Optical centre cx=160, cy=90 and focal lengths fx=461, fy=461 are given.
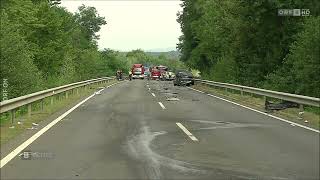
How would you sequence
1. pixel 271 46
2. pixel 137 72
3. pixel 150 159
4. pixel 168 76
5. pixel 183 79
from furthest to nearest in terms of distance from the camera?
pixel 137 72 → pixel 168 76 → pixel 183 79 → pixel 271 46 → pixel 150 159

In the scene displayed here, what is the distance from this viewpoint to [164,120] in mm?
14406

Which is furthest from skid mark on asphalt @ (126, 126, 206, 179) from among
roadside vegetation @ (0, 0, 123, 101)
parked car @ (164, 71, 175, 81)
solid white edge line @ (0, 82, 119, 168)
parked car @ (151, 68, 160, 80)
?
parked car @ (151, 68, 160, 80)

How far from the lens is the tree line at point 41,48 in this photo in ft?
71.4

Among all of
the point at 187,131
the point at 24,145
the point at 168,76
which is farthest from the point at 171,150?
the point at 168,76

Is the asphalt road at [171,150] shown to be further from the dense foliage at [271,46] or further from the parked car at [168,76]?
the parked car at [168,76]

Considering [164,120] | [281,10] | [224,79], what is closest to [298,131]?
[164,120]

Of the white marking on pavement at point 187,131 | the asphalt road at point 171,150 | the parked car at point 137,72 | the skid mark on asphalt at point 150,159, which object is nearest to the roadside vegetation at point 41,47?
the parked car at point 137,72

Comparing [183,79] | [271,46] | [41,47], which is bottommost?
[183,79]

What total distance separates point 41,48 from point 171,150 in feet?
129

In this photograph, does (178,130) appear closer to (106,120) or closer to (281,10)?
(106,120)

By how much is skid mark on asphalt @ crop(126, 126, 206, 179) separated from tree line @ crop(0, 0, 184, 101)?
895cm

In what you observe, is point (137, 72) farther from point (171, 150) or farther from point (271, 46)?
point (171, 150)

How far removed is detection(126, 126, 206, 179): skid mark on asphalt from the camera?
7.36 metres

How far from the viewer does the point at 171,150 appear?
30.1 ft
